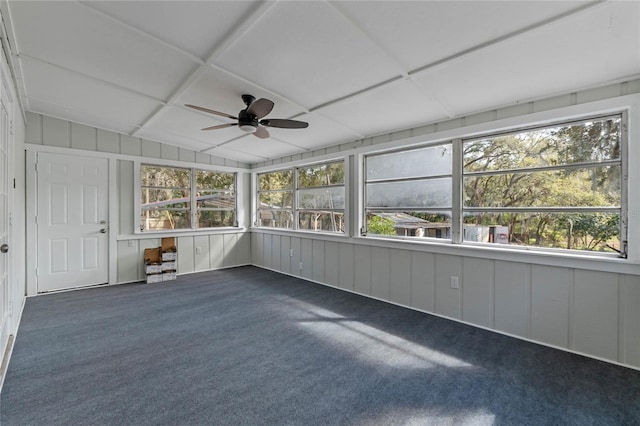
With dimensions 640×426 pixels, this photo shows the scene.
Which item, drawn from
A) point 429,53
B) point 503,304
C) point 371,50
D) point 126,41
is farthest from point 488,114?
point 126,41

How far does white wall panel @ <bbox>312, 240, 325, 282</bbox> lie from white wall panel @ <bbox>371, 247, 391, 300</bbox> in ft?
3.40

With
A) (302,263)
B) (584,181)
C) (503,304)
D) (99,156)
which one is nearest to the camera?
(584,181)

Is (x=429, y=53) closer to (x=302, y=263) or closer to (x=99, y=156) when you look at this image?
(x=302, y=263)

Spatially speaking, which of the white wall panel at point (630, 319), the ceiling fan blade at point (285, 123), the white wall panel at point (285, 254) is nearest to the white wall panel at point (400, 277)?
the white wall panel at point (630, 319)

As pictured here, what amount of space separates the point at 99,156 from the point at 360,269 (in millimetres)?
4596

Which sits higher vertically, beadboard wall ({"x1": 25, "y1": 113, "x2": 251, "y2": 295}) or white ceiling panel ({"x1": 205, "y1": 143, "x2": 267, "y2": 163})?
white ceiling panel ({"x1": 205, "y1": 143, "x2": 267, "y2": 163})

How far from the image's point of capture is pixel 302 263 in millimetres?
5219

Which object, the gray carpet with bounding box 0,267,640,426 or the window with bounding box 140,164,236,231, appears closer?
the gray carpet with bounding box 0,267,640,426

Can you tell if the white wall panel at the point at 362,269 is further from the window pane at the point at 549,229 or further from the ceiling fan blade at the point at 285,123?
the ceiling fan blade at the point at 285,123

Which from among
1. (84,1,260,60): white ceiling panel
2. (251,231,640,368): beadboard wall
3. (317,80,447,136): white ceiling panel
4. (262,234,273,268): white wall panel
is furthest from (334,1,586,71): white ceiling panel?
(262,234,273,268): white wall panel

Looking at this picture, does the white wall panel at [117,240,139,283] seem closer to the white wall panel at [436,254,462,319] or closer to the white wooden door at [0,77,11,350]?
the white wooden door at [0,77,11,350]

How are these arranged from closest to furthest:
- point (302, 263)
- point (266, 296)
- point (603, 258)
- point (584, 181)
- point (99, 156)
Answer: point (603, 258), point (584, 181), point (266, 296), point (99, 156), point (302, 263)

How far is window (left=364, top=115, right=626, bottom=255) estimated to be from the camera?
251cm

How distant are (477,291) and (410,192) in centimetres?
144
